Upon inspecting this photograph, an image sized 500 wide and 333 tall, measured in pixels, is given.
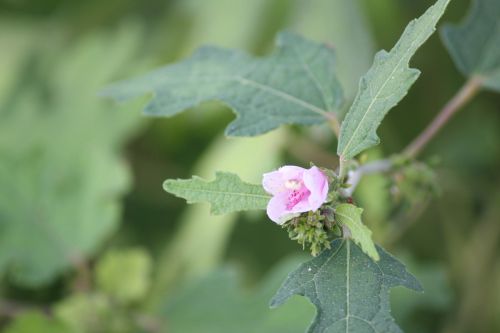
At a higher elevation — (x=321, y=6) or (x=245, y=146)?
(x=321, y=6)

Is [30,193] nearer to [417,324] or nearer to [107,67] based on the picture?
[107,67]

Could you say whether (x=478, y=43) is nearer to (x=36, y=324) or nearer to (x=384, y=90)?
(x=384, y=90)

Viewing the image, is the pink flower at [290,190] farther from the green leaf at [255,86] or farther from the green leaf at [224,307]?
the green leaf at [224,307]

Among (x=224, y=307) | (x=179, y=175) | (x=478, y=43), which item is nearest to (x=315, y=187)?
(x=478, y=43)

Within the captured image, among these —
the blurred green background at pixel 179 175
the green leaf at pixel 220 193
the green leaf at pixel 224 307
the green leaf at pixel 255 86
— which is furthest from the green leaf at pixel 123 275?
A: the green leaf at pixel 220 193

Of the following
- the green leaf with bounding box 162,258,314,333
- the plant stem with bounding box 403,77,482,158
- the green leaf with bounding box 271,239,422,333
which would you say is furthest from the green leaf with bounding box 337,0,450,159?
the green leaf with bounding box 162,258,314,333

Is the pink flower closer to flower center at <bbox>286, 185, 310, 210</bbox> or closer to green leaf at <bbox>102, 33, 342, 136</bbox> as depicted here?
flower center at <bbox>286, 185, 310, 210</bbox>

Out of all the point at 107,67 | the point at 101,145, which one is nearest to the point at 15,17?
the point at 107,67
